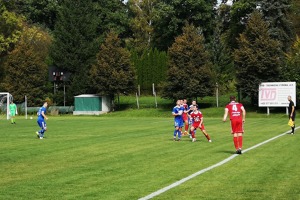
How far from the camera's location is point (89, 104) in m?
67.8

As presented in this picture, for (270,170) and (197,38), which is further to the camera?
(197,38)

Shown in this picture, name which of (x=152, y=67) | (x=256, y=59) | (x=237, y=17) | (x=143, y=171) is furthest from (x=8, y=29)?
(x=143, y=171)

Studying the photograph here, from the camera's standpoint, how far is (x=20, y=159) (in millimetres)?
17484

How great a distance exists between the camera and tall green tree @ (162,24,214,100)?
207ft

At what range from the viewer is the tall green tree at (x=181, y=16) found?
281 ft

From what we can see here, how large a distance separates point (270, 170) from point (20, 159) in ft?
25.9

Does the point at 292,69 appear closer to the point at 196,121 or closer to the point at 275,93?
the point at 275,93

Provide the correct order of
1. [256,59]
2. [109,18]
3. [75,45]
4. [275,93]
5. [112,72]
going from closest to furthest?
[275,93] < [256,59] < [112,72] < [75,45] < [109,18]

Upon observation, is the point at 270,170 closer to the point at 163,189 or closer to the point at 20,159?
the point at 163,189

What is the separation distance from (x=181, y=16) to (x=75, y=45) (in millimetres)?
20255

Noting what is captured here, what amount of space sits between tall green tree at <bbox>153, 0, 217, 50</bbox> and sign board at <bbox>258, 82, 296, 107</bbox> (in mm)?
28650

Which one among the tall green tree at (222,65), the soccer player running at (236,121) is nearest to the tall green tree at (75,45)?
the tall green tree at (222,65)

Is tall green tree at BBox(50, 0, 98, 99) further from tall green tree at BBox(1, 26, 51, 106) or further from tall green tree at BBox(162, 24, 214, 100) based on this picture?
tall green tree at BBox(162, 24, 214, 100)

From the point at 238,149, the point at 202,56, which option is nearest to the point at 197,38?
the point at 202,56
